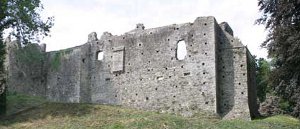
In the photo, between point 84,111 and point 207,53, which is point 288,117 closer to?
point 207,53

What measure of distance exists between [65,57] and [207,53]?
40.8 feet

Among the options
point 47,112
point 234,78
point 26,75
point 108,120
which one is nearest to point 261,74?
point 234,78

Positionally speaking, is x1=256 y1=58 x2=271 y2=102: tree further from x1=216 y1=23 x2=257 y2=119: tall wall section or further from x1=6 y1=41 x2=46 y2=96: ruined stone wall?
x1=6 y1=41 x2=46 y2=96: ruined stone wall

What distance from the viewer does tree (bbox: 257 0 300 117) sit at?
22.1 metres

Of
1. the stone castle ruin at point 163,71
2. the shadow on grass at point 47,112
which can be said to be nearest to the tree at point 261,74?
the stone castle ruin at point 163,71

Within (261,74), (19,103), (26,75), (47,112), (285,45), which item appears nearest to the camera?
(285,45)

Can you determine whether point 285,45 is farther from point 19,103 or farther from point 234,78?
point 19,103

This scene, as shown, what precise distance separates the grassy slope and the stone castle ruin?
14.6 feet

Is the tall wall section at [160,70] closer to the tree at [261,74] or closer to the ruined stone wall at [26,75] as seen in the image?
the ruined stone wall at [26,75]

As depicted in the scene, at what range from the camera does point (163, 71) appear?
32438mm

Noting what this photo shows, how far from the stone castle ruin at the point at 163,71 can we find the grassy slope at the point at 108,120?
4.46m

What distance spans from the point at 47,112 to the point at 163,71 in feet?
28.6

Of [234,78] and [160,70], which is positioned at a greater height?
[160,70]

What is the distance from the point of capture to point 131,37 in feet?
114
